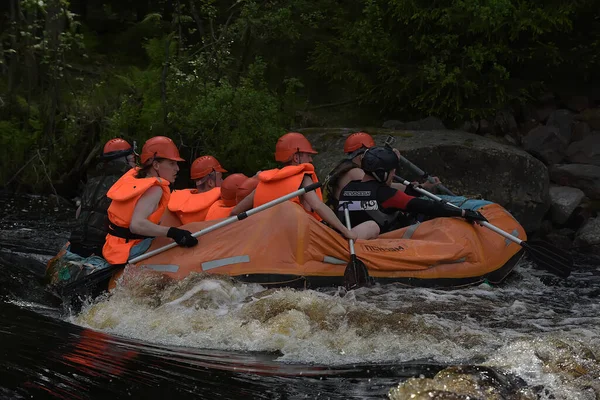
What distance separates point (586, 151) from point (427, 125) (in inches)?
89.1

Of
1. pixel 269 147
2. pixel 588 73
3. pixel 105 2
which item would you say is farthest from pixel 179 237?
pixel 105 2

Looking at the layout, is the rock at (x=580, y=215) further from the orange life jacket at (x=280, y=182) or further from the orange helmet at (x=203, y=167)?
the orange life jacket at (x=280, y=182)

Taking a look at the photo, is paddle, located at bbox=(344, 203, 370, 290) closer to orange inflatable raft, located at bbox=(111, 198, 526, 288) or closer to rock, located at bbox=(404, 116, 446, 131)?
orange inflatable raft, located at bbox=(111, 198, 526, 288)

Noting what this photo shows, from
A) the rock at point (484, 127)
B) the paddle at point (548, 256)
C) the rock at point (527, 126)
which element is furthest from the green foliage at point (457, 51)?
the paddle at point (548, 256)

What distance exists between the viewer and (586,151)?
13273 millimetres

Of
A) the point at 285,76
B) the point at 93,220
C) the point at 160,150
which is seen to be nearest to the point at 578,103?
the point at 285,76

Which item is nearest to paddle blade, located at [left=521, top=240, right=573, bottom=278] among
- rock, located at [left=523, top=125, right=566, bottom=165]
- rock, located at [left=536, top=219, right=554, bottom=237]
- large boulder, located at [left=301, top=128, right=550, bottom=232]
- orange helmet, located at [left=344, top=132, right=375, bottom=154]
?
orange helmet, located at [left=344, top=132, right=375, bottom=154]

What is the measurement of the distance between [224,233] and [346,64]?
22.8 feet

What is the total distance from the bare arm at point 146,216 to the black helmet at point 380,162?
213 centimetres

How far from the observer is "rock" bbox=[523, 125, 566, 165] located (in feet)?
44.1

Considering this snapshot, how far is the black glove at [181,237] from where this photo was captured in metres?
7.60

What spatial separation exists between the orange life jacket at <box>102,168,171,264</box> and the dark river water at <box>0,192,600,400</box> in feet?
1.41

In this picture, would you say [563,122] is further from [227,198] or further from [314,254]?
[314,254]

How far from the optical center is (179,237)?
24.9 feet
